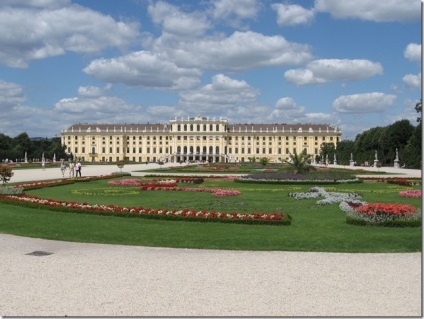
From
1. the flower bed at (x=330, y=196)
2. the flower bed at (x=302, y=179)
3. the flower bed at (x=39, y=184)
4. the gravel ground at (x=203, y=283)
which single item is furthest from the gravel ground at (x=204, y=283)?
the flower bed at (x=302, y=179)

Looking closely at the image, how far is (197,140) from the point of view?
9794 centimetres

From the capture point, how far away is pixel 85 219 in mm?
9828

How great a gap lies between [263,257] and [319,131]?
9427 centimetres

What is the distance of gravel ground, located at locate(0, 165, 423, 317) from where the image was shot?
4.36m

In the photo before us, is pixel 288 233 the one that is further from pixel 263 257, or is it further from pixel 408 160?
pixel 408 160

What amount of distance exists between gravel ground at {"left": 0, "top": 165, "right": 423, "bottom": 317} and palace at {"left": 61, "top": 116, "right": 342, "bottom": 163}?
8902 cm

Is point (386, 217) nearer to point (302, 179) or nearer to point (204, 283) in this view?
point (204, 283)

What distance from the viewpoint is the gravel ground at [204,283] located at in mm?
4359

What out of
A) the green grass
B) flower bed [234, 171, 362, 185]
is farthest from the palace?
the green grass

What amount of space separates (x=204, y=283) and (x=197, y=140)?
3657 inches

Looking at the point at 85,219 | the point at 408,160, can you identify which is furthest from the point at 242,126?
the point at 85,219

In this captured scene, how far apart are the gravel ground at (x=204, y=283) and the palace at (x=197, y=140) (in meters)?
89.0

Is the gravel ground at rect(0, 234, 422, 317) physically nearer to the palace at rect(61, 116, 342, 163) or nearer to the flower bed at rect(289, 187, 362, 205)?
the flower bed at rect(289, 187, 362, 205)

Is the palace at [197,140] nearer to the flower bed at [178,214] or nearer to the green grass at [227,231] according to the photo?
the flower bed at [178,214]
